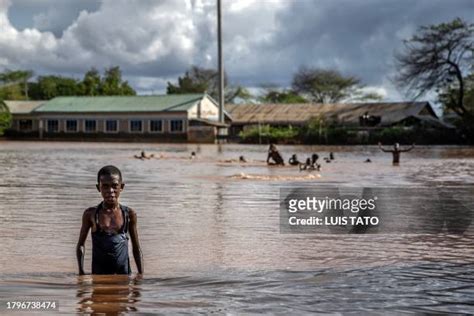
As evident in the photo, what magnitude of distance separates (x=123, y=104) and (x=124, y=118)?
7.85 ft

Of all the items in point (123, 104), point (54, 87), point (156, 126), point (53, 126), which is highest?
Answer: point (54, 87)

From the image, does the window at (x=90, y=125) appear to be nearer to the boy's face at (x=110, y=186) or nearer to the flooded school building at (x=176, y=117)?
the flooded school building at (x=176, y=117)

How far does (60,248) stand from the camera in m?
10.2

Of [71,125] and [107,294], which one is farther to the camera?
[71,125]

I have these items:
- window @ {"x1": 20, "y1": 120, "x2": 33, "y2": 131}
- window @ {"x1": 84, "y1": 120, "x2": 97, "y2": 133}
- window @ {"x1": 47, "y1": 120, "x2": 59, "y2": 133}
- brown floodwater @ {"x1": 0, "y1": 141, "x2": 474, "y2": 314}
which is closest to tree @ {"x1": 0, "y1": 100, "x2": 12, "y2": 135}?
window @ {"x1": 20, "y1": 120, "x2": 33, "y2": 131}

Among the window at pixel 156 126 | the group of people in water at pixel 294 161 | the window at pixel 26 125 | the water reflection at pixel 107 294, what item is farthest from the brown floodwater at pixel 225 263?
the window at pixel 26 125

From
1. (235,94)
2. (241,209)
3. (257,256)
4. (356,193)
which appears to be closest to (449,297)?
(257,256)

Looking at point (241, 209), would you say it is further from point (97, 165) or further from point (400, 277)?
point (97, 165)

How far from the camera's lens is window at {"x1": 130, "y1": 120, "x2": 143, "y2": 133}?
248 ft

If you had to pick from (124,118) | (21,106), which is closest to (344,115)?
(124,118)

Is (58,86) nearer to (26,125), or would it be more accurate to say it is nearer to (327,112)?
(26,125)

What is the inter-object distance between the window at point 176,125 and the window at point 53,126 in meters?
12.6

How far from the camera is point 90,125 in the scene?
78.2 metres

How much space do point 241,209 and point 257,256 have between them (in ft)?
17.7
